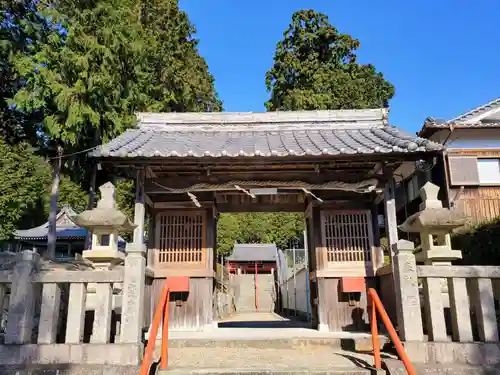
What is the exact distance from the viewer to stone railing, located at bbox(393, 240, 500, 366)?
5031 mm

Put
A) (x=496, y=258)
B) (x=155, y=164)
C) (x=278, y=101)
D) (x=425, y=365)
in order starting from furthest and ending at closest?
(x=278, y=101) < (x=496, y=258) < (x=155, y=164) < (x=425, y=365)

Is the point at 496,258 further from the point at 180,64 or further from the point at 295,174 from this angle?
the point at 180,64

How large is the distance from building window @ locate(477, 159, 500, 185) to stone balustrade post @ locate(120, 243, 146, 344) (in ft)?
42.2

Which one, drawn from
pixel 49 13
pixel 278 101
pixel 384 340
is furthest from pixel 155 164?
pixel 278 101

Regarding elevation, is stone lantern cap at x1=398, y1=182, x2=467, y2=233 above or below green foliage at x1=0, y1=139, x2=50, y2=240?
below

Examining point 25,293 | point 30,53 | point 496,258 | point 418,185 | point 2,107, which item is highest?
point 30,53

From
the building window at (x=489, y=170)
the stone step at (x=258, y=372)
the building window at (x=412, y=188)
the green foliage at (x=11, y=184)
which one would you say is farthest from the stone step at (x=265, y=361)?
the green foliage at (x=11, y=184)

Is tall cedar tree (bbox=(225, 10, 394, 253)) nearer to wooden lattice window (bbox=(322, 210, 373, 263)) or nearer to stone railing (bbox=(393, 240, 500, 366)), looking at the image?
wooden lattice window (bbox=(322, 210, 373, 263))

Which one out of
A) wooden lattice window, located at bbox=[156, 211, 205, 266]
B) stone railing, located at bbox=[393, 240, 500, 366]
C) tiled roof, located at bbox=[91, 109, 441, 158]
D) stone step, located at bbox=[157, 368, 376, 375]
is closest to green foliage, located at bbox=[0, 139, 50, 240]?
tiled roof, located at bbox=[91, 109, 441, 158]

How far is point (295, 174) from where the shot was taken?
7586mm

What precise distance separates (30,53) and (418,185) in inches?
638

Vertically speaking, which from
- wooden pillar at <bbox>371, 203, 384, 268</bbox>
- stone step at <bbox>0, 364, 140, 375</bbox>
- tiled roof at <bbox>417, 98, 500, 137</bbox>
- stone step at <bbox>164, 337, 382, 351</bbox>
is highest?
tiled roof at <bbox>417, 98, 500, 137</bbox>

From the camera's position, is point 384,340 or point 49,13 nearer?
point 384,340

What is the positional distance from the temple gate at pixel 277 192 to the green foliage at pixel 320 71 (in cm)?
1663
